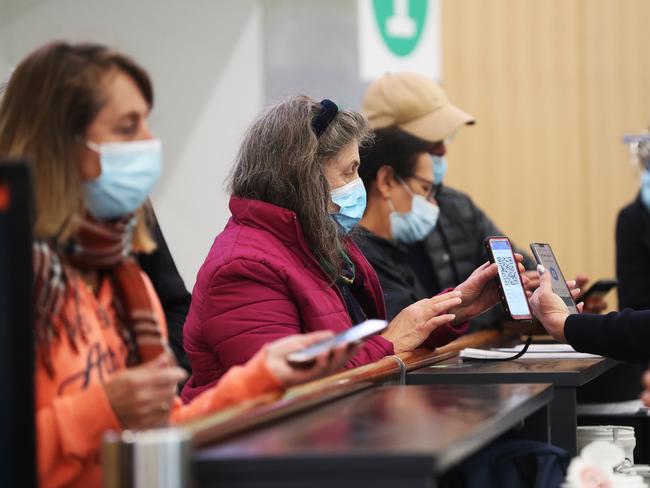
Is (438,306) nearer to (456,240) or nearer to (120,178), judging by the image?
(456,240)

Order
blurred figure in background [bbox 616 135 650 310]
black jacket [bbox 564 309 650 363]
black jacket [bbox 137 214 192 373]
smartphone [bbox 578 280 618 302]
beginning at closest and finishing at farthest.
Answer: black jacket [bbox 564 309 650 363]
black jacket [bbox 137 214 192 373]
smartphone [bbox 578 280 618 302]
blurred figure in background [bbox 616 135 650 310]

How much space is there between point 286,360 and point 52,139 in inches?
23.2

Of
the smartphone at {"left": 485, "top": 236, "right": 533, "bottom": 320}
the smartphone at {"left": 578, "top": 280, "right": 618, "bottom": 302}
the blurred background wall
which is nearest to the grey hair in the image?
the smartphone at {"left": 485, "top": 236, "right": 533, "bottom": 320}

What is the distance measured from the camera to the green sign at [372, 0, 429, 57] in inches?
249

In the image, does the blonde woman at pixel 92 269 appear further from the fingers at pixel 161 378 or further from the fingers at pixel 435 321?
the fingers at pixel 435 321

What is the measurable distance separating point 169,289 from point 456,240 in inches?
75.3

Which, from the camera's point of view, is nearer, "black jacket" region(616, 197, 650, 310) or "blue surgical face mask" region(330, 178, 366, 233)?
"blue surgical face mask" region(330, 178, 366, 233)

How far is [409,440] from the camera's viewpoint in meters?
1.91

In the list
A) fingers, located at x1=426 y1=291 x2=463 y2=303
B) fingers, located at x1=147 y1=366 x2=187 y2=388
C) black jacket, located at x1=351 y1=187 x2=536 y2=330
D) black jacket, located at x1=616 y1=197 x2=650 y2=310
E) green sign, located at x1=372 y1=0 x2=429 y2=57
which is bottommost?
black jacket, located at x1=616 y1=197 x2=650 y2=310

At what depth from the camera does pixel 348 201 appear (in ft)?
12.0

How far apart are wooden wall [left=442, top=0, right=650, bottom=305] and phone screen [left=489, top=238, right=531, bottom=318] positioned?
3681mm

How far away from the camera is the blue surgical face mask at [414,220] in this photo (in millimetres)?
4762

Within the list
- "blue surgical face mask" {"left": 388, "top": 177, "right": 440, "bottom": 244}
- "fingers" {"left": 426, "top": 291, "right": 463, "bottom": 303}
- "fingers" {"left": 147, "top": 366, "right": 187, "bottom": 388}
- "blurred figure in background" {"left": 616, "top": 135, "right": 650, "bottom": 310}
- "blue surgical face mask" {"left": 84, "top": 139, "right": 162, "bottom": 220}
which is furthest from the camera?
"blurred figure in background" {"left": 616, "top": 135, "right": 650, "bottom": 310}

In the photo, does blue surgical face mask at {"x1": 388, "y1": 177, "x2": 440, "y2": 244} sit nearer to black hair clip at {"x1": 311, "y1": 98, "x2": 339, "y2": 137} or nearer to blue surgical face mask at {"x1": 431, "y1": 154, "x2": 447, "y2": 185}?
blue surgical face mask at {"x1": 431, "y1": 154, "x2": 447, "y2": 185}
